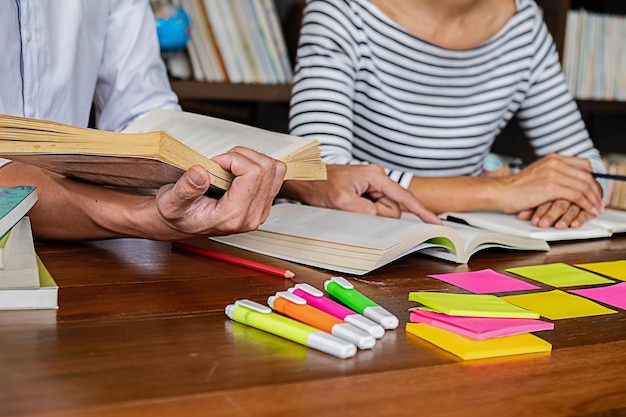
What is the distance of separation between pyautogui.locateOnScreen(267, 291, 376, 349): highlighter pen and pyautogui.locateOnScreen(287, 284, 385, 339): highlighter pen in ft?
0.04

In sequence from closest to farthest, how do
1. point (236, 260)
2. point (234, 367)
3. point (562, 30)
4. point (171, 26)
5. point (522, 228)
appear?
1. point (234, 367)
2. point (236, 260)
3. point (522, 228)
4. point (171, 26)
5. point (562, 30)

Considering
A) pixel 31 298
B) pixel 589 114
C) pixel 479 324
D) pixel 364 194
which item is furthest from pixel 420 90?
pixel 589 114

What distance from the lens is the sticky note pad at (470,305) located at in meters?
0.79

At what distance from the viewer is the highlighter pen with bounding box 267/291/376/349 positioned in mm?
714

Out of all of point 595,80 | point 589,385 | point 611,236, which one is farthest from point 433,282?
point 595,80

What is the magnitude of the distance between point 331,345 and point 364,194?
70 centimetres

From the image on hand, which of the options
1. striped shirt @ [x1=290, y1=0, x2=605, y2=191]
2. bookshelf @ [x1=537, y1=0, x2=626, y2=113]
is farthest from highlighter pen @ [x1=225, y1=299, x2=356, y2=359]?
bookshelf @ [x1=537, y1=0, x2=626, y2=113]

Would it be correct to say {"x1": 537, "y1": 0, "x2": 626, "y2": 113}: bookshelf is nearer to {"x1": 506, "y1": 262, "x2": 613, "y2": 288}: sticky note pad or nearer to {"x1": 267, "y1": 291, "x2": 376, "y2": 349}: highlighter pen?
{"x1": 506, "y1": 262, "x2": 613, "y2": 288}: sticky note pad

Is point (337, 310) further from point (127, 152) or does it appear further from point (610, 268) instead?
point (610, 268)

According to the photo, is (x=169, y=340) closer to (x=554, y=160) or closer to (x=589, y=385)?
(x=589, y=385)

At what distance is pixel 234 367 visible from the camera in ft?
2.14

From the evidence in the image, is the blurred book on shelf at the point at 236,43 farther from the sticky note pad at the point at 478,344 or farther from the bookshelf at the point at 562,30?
the sticky note pad at the point at 478,344

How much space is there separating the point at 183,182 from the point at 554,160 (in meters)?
0.85

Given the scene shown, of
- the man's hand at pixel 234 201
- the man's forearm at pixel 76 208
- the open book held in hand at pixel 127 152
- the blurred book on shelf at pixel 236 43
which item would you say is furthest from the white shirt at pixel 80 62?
the blurred book on shelf at pixel 236 43
